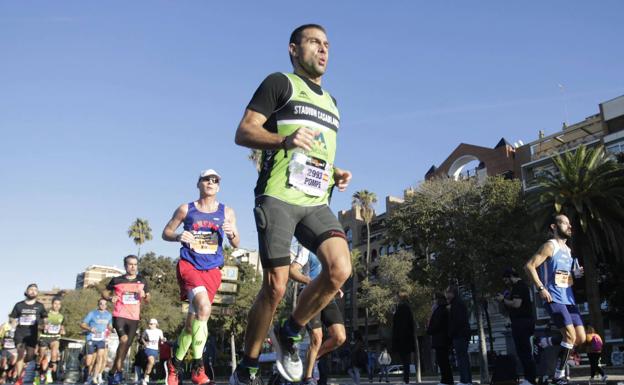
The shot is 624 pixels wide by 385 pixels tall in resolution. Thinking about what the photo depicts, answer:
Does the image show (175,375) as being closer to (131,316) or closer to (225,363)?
(131,316)

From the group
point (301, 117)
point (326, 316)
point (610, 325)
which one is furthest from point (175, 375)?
point (610, 325)

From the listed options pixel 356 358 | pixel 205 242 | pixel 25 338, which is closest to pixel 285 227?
pixel 205 242

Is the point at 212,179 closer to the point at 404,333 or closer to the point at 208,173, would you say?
the point at 208,173

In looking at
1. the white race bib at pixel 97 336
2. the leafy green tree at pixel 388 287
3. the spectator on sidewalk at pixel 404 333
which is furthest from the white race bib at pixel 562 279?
the leafy green tree at pixel 388 287

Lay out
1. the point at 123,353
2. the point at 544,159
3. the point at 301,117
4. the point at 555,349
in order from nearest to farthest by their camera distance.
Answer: the point at 301,117, the point at 123,353, the point at 555,349, the point at 544,159

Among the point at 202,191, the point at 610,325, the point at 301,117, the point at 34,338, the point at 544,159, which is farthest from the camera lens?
the point at 544,159

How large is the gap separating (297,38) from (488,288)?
31498mm

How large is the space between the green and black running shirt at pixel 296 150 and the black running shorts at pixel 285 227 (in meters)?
0.07

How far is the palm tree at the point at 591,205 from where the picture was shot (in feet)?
101

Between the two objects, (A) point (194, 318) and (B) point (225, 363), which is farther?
(B) point (225, 363)

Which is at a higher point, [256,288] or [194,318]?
[256,288]

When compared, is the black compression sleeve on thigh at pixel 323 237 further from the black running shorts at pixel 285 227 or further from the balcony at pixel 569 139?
the balcony at pixel 569 139

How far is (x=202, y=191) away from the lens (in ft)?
24.6

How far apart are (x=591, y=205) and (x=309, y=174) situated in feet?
99.7
